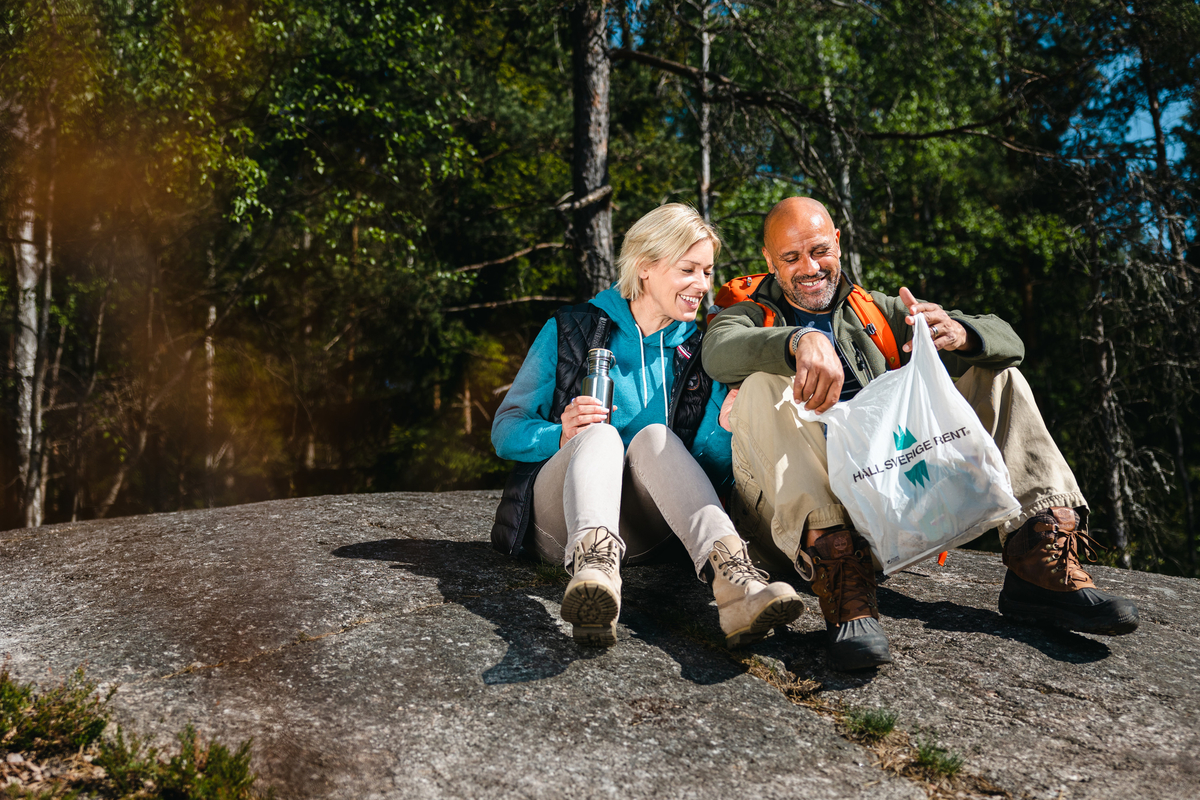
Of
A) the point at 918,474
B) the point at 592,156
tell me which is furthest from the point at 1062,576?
the point at 592,156

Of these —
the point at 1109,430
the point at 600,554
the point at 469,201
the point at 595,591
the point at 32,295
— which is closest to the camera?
the point at 595,591

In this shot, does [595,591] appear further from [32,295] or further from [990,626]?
[32,295]

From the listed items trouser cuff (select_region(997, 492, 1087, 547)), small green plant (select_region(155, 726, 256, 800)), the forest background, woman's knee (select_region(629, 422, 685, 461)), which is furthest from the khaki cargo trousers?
the forest background

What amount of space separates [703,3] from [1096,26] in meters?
4.00

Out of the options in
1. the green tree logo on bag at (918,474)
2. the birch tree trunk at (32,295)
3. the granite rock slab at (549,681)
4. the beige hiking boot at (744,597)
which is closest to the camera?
the granite rock slab at (549,681)

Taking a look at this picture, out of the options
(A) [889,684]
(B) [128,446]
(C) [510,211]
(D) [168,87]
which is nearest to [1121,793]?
(A) [889,684]

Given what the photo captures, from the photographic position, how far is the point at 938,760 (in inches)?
75.6

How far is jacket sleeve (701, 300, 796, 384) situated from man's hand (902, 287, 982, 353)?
428 mm

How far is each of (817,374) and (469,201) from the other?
11.6 m

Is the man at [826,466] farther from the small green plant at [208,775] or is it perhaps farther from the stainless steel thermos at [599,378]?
the small green plant at [208,775]

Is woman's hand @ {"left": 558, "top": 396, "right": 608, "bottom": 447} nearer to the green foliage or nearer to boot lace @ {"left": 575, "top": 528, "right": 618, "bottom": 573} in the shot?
boot lace @ {"left": 575, "top": 528, "right": 618, "bottom": 573}

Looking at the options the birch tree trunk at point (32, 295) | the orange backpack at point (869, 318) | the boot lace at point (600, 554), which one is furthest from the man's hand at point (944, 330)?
the birch tree trunk at point (32, 295)

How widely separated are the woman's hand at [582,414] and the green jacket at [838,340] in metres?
0.40

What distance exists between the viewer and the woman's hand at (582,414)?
2.71 metres
